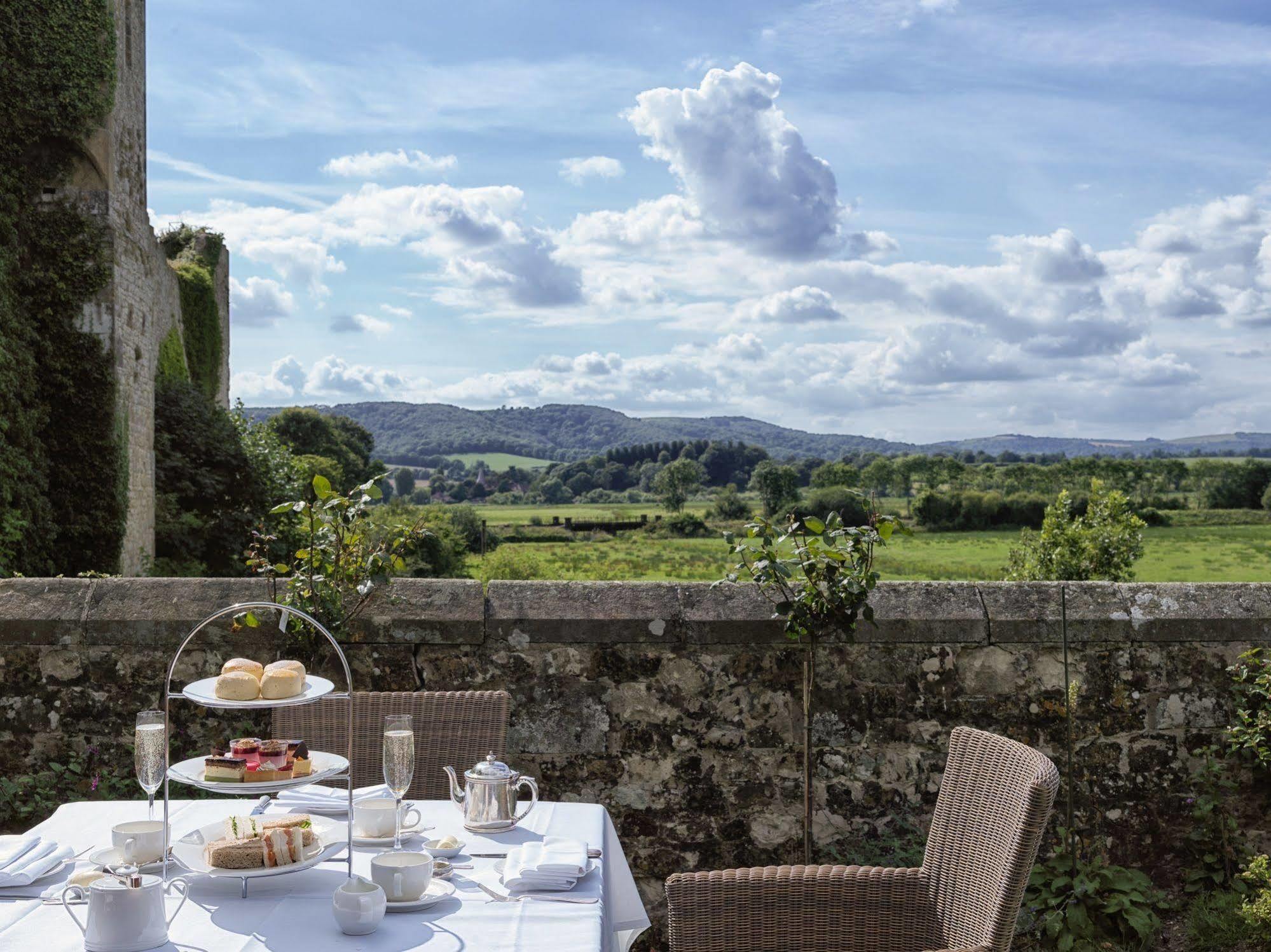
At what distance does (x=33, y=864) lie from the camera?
2.17m

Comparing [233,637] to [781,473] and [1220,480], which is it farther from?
[1220,480]

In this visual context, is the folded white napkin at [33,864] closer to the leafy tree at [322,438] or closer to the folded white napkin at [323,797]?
the folded white napkin at [323,797]

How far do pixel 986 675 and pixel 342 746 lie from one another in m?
2.11

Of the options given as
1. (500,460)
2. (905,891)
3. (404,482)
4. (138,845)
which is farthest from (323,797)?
(500,460)

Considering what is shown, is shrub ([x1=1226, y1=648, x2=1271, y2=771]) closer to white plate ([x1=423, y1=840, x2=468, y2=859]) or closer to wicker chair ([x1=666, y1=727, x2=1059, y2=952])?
wicker chair ([x1=666, y1=727, x2=1059, y2=952])

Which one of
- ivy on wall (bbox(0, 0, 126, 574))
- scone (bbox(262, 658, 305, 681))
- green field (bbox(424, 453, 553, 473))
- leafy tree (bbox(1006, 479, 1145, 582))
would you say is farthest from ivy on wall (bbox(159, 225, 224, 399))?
green field (bbox(424, 453, 553, 473))

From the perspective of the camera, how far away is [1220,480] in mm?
33312

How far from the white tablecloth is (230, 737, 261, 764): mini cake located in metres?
0.24

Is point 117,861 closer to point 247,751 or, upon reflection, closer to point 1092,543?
point 247,751

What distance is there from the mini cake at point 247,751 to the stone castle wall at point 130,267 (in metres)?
9.67

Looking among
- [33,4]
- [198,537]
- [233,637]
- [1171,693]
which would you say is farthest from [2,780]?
[198,537]

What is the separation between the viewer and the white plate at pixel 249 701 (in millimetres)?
2094

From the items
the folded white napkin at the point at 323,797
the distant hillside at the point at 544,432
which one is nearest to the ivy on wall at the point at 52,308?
the folded white napkin at the point at 323,797

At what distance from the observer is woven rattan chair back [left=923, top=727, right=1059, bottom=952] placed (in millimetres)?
2264
